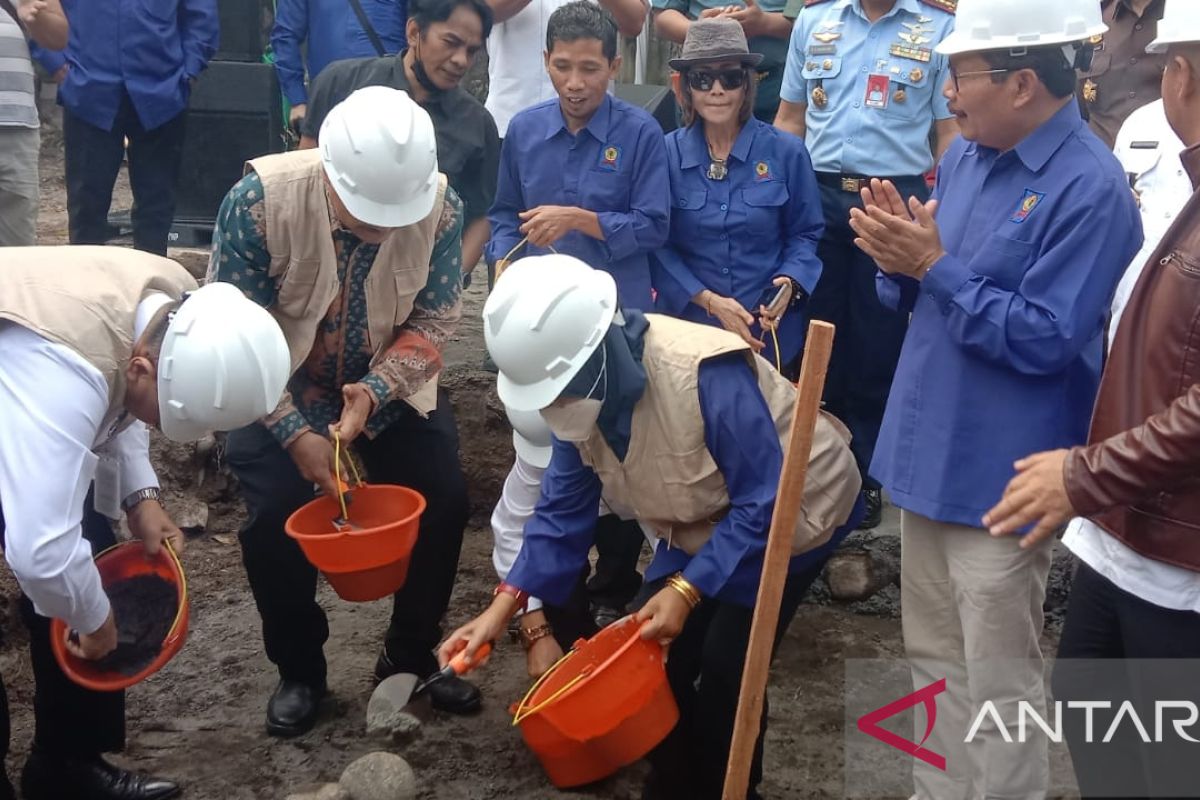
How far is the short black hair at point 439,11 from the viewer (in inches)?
154

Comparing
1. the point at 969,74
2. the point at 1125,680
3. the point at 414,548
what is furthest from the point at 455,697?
the point at 969,74

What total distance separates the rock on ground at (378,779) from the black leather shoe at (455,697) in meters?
0.54

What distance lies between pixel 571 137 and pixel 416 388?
1221mm

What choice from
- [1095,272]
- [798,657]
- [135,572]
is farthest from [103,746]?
[1095,272]

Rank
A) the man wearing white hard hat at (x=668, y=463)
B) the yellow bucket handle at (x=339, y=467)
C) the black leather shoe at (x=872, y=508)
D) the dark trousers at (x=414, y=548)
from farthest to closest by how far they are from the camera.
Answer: the black leather shoe at (x=872, y=508) → the dark trousers at (x=414, y=548) → the yellow bucket handle at (x=339, y=467) → the man wearing white hard hat at (x=668, y=463)

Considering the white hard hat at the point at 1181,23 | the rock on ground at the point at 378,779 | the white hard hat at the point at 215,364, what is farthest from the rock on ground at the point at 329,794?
the white hard hat at the point at 1181,23

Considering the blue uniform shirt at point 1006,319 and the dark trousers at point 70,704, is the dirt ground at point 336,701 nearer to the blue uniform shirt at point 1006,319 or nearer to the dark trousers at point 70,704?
the dark trousers at point 70,704

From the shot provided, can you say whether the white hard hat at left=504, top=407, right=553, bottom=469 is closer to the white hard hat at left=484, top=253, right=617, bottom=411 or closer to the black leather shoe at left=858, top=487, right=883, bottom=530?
the white hard hat at left=484, top=253, right=617, bottom=411

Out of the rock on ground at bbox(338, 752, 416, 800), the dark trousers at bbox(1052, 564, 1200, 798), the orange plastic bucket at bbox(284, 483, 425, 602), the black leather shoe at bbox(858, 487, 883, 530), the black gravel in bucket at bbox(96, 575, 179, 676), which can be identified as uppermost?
the dark trousers at bbox(1052, 564, 1200, 798)

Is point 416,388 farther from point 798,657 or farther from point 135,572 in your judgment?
point 798,657

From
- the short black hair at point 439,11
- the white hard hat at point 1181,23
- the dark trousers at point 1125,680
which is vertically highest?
the white hard hat at point 1181,23

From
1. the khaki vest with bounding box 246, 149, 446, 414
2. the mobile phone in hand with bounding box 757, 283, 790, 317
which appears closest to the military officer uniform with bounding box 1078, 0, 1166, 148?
the mobile phone in hand with bounding box 757, 283, 790, 317

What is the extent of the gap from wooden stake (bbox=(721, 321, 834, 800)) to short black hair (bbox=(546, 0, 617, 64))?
1.99 metres

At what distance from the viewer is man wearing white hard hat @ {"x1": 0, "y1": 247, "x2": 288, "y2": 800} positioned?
7.82 feet
